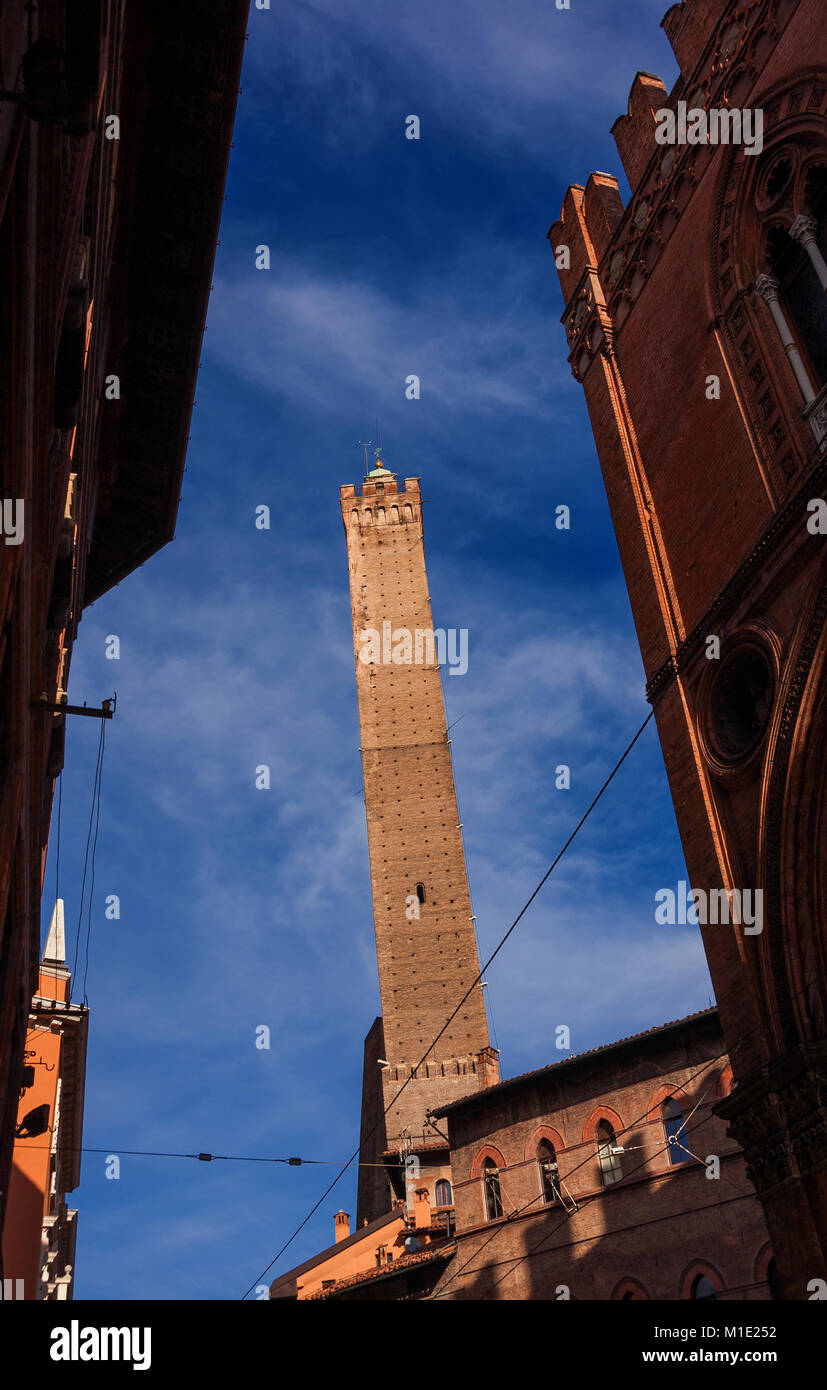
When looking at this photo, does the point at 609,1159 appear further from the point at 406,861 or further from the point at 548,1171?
the point at 406,861

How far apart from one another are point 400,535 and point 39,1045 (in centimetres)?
3947

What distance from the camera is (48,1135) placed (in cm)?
1995

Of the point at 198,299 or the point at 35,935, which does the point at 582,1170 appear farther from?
the point at 198,299

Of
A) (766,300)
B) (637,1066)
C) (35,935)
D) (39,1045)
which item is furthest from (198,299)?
(637,1066)

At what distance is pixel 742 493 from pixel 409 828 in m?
38.3

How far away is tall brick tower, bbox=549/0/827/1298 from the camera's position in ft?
29.9

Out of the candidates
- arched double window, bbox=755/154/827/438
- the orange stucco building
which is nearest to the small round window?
arched double window, bbox=755/154/827/438

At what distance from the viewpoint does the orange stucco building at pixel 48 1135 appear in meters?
17.8

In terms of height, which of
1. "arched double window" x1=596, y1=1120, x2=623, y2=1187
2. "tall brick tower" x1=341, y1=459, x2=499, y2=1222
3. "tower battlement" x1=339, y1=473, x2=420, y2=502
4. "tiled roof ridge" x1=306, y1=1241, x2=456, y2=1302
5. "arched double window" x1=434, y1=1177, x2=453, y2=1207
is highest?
"tower battlement" x1=339, y1=473, x2=420, y2=502

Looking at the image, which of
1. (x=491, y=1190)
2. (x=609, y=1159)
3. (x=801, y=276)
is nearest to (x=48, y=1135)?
(x=491, y=1190)

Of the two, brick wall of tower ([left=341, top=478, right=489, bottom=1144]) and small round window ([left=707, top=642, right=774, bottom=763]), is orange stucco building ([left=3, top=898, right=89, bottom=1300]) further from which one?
brick wall of tower ([left=341, top=478, right=489, bottom=1144])

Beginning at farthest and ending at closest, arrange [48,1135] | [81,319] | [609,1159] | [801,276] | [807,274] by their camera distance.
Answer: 1. [609,1159]
2. [48,1135]
3. [801,276]
4. [807,274]
5. [81,319]

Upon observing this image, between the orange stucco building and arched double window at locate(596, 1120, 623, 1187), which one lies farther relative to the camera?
arched double window at locate(596, 1120, 623, 1187)

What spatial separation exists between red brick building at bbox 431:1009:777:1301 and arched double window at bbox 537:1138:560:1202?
0.10ft
